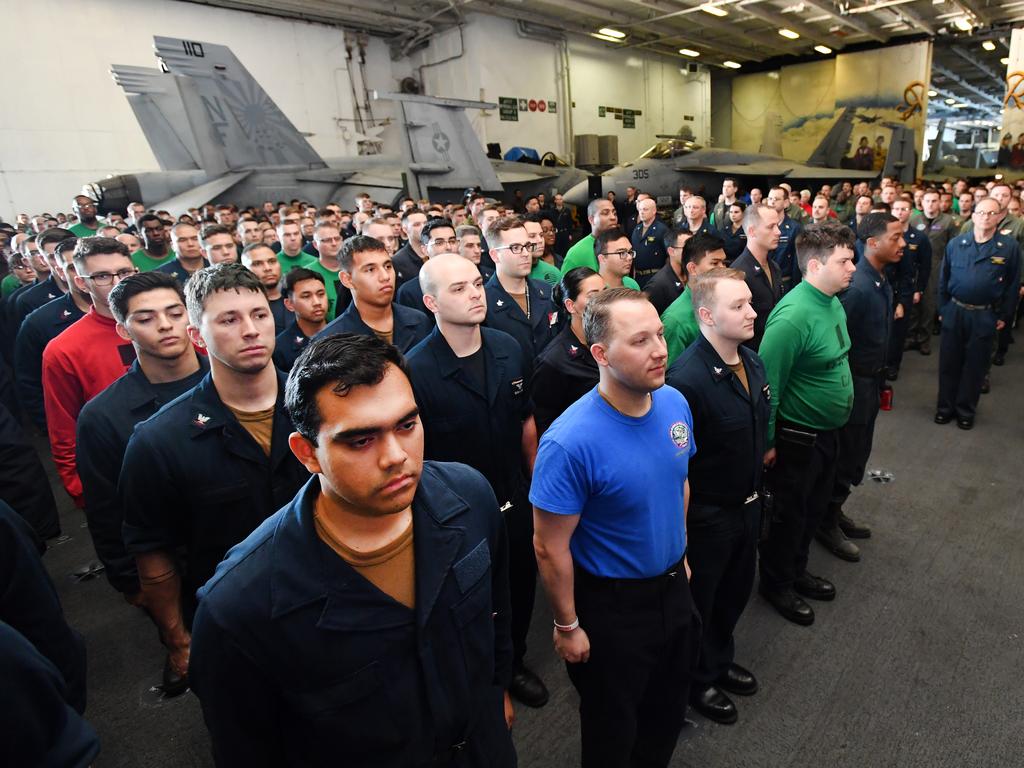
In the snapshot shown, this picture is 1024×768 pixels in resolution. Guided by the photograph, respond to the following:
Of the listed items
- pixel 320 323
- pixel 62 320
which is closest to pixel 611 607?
pixel 320 323

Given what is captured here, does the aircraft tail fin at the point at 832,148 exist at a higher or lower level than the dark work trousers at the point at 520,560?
higher

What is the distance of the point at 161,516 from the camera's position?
75.2 inches

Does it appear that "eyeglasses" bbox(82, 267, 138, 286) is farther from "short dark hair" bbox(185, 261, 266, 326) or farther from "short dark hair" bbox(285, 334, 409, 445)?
"short dark hair" bbox(285, 334, 409, 445)

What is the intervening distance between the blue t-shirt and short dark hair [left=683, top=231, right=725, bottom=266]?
2229 mm

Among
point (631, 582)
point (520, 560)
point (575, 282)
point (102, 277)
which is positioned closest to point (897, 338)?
point (575, 282)

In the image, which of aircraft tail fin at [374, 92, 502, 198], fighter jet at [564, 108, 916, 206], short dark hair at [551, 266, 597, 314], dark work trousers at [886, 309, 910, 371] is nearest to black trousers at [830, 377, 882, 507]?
short dark hair at [551, 266, 597, 314]

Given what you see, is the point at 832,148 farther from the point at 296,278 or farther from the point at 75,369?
the point at 75,369

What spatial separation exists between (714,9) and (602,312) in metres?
18.0

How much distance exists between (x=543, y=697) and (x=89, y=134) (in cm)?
1626

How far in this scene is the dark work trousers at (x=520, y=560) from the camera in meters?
2.53

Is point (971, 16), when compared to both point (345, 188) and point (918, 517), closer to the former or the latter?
point (345, 188)

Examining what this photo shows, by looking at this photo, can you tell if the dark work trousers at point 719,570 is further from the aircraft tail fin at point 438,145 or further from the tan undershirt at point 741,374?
the aircraft tail fin at point 438,145

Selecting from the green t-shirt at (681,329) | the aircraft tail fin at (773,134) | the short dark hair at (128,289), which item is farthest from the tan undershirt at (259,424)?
the aircraft tail fin at (773,134)

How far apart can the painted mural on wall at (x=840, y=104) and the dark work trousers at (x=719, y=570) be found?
1802 cm
